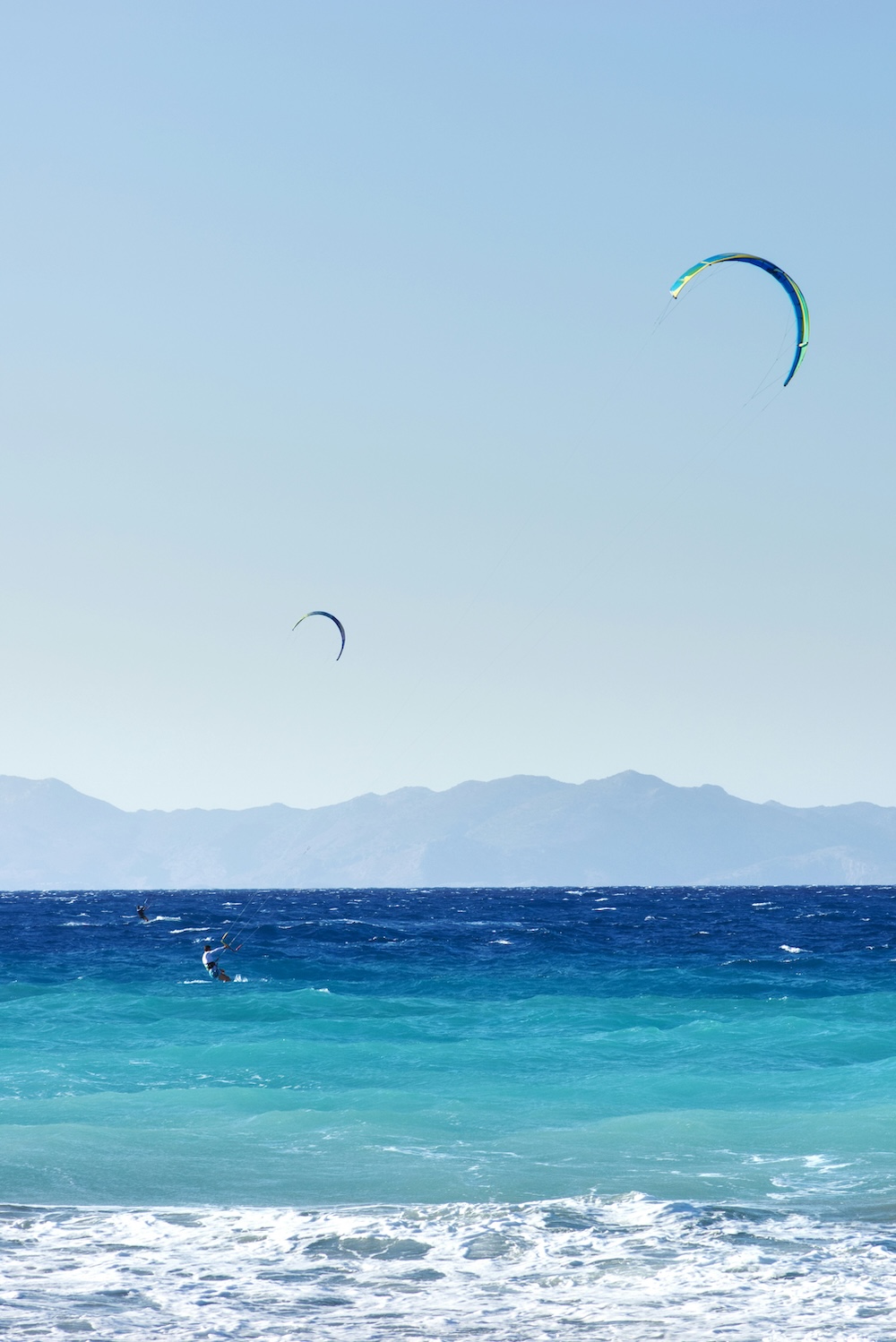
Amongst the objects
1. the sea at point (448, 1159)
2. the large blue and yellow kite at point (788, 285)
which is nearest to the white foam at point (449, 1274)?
the sea at point (448, 1159)

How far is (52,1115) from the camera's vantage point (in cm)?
2195

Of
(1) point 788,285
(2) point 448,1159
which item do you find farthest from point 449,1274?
(1) point 788,285

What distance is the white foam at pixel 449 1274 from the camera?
11.9 m

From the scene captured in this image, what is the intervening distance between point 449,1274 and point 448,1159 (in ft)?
18.2

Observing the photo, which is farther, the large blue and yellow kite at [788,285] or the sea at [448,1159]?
the large blue and yellow kite at [788,285]

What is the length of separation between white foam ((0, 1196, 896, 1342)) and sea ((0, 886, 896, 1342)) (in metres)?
0.04

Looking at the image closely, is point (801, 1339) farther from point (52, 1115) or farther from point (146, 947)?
point (146, 947)

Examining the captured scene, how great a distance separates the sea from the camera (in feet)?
41.0

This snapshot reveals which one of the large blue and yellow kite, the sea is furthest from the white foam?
the large blue and yellow kite

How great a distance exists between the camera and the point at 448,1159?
18984 mm

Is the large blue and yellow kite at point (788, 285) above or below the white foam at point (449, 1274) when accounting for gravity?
above

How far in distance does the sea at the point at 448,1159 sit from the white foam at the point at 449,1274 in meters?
0.04

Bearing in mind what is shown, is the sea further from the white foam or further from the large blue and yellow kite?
the large blue and yellow kite

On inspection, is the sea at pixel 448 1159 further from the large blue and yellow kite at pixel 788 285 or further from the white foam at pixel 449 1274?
the large blue and yellow kite at pixel 788 285
